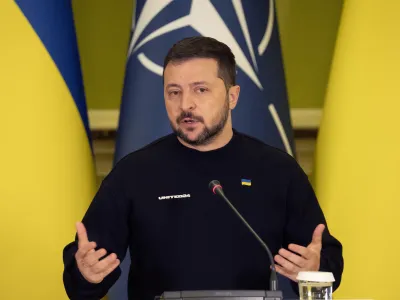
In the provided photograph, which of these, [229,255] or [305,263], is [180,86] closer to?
[229,255]

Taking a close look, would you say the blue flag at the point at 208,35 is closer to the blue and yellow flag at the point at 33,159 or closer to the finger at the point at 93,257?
the blue and yellow flag at the point at 33,159

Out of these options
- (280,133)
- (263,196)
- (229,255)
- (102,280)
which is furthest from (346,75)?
(102,280)

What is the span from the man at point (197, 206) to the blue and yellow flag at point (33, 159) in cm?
56

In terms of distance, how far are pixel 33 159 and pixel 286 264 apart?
1175mm

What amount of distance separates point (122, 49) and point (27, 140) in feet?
3.51

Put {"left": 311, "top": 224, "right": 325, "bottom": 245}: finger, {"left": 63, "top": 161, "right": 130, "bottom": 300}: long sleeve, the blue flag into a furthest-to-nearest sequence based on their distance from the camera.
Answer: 1. the blue flag
2. {"left": 63, "top": 161, "right": 130, "bottom": 300}: long sleeve
3. {"left": 311, "top": 224, "right": 325, "bottom": 245}: finger

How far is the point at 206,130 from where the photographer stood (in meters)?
2.08

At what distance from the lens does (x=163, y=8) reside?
2.80 metres

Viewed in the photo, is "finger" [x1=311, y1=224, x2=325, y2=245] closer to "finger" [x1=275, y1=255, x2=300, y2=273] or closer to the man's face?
"finger" [x1=275, y1=255, x2=300, y2=273]

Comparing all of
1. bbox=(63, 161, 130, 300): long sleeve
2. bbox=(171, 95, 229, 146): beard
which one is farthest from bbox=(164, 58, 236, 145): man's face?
bbox=(63, 161, 130, 300): long sleeve

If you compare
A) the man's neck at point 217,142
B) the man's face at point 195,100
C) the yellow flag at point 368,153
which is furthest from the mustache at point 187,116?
the yellow flag at point 368,153

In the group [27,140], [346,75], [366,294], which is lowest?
[366,294]

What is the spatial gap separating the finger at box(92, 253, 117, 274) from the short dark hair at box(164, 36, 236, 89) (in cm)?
63

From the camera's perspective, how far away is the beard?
2.04m
